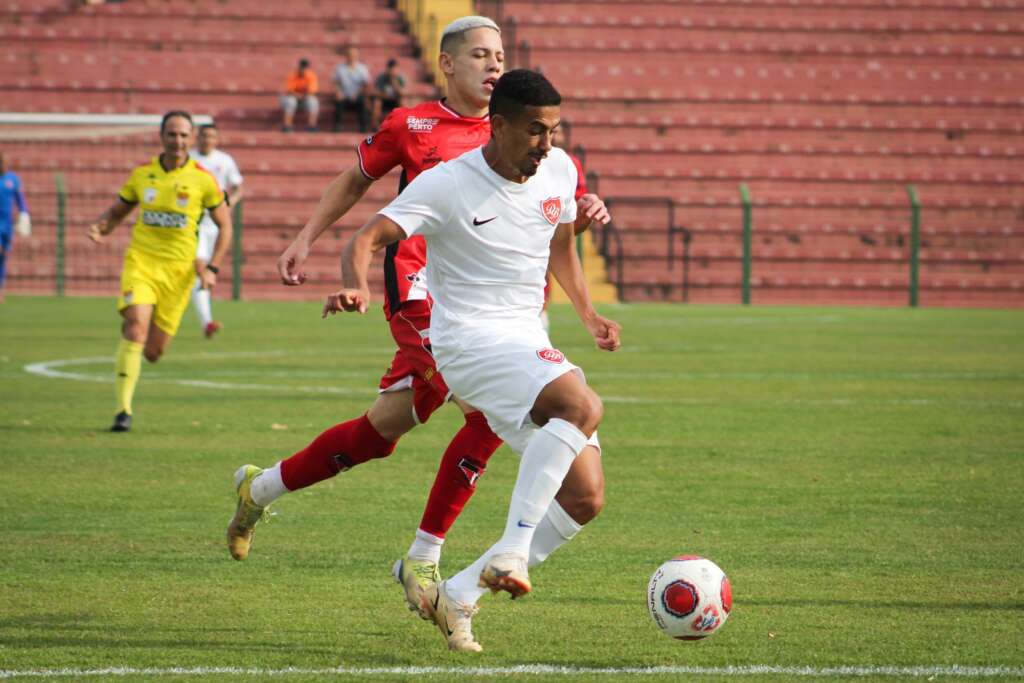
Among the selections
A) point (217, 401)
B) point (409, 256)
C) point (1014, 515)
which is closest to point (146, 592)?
point (409, 256)

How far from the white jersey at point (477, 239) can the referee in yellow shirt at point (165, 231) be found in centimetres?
618

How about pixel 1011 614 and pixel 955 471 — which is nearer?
pixel 1011 614

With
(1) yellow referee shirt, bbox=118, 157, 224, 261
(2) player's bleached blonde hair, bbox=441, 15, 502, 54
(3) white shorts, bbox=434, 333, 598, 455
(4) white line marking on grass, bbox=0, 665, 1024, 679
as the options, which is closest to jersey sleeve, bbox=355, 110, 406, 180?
(2) player's bleached blonde hair, bbox=441, 15, 502, 54

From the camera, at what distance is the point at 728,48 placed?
1335 inches

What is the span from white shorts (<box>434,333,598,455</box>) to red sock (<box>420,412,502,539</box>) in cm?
49

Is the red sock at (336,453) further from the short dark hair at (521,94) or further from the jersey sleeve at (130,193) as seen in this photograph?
the jersey sleeve at (130,193)

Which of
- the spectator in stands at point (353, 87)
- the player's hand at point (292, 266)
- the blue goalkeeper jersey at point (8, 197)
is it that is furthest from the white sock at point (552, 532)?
the spectator in stands at point (353, 87)

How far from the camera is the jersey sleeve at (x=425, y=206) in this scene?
501cm

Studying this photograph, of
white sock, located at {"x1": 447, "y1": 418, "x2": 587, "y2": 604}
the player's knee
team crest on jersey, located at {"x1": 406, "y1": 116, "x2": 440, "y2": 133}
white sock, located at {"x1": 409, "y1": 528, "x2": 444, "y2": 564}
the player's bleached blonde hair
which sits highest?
the player's bleached blonde hair

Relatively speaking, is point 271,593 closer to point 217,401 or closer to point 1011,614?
point 1011,614

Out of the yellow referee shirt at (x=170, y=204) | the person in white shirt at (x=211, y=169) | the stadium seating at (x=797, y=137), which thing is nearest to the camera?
the yellow referee shirt at (x=170, y=204)

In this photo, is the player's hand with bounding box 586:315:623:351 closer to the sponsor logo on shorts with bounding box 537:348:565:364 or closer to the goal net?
the sponsor logo on shorts with bounding box 537:348:565:364

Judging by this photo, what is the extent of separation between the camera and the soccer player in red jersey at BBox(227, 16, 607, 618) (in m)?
5.63

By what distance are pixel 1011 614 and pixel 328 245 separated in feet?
80.5
